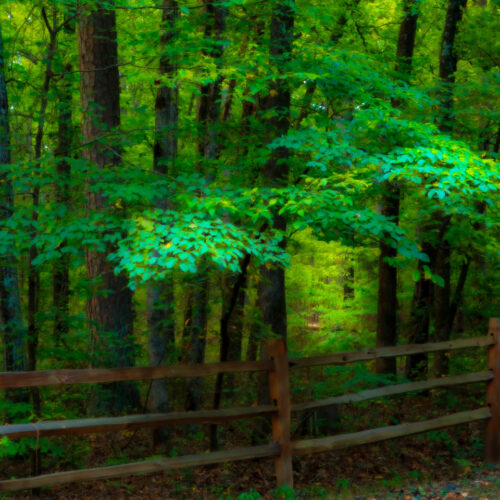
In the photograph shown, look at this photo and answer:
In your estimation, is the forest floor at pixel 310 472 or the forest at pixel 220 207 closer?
the forest at pixel 220 207

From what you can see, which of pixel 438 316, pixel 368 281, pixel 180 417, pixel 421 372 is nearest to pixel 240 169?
pixel 180 417

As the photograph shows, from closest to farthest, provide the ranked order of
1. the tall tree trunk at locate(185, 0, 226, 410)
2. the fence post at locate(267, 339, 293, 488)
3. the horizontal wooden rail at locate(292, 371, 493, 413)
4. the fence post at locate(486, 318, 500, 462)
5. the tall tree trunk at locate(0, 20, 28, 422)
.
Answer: the fence post at locate(267, 339, 293, 488) → the horizontal wooden rail at locate(292, 371, 493, 413) → the tall tree trunk at locate(0, 20, 28, 422) → the fence post at locate(486, 318, 500, 462) → the tall tree trunk at locate(185, 0, 226, 410)

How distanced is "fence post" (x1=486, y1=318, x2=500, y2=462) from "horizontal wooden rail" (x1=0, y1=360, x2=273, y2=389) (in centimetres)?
356

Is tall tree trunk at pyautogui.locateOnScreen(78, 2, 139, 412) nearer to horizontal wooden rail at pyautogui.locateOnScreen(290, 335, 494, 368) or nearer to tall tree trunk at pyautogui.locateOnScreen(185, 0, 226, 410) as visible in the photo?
tall tree trunk at pyautogui.locateOnScreen(185, 0, 226, 410)

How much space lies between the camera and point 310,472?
8.09m

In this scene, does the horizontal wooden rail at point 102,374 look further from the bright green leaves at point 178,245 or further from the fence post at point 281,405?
the bright green leaves at point 178,245

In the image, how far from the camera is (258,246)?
5.55 meters

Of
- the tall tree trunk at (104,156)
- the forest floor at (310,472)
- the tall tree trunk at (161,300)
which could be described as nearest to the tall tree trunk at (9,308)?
the forest floor at (310,472)

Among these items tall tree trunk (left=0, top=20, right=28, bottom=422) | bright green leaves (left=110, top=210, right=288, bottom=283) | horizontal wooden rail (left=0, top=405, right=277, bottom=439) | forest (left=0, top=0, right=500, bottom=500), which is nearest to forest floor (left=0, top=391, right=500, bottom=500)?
forest (left=0, top=0, right=500, bottom=500)

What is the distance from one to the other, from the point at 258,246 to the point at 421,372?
903cm

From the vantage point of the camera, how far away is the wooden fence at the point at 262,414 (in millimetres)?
5082

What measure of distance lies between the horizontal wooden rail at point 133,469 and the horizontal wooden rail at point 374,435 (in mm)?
444

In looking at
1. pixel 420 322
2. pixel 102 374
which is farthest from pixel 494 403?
pixel 102 374

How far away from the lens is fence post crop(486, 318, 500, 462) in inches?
309
